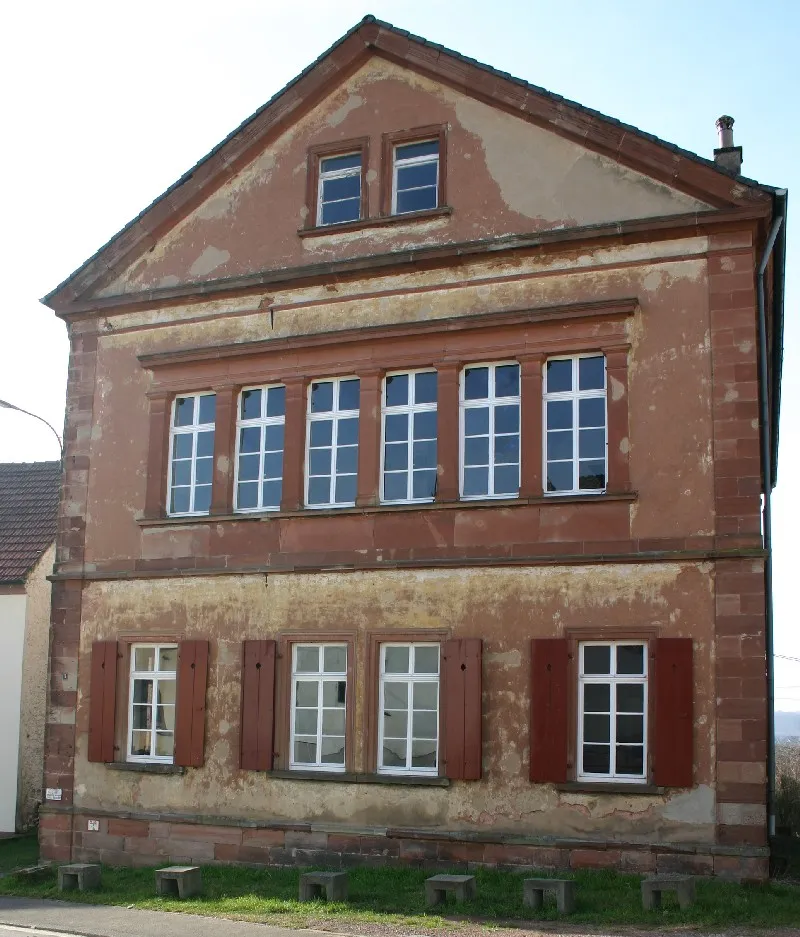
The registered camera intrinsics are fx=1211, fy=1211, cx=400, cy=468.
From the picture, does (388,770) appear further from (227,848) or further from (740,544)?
(740,544)

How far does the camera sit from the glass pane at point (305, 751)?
50.0ft

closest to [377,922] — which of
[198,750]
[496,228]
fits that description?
[198,750]

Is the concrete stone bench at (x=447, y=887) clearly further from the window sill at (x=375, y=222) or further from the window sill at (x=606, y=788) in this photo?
the window sill at (x=375, y=222)

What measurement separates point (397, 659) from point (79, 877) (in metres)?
4.53

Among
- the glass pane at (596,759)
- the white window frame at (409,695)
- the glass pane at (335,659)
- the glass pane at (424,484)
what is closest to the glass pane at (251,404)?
the glass pane at (424,484)

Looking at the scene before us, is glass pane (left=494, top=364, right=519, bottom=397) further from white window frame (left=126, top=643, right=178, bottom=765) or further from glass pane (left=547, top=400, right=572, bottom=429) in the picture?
white window frame (left=126, top=643, right=178, bottom=765)

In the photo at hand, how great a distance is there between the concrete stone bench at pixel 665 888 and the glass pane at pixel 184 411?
347 inches

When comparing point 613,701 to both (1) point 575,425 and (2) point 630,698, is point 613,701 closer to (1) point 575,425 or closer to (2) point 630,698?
(2) point 630,698

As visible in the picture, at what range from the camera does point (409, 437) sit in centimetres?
1549

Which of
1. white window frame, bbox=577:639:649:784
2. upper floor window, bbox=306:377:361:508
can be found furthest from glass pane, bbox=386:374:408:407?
white window frame, bbox=577:639:649:784

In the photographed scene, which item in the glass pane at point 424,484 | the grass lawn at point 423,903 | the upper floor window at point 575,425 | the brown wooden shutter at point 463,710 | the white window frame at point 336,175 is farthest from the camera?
the white window frame at point 336,175

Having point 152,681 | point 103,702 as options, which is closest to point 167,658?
point 152,681

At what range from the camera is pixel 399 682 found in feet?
48.9

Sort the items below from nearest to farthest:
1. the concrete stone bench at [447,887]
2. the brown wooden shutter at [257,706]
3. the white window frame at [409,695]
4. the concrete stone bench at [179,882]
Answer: the concrete stone bench at [447,887] → the concrete stone bench at [179,882] → the white window frame at [409,695] → the brown wooden shutter at [257,706]
